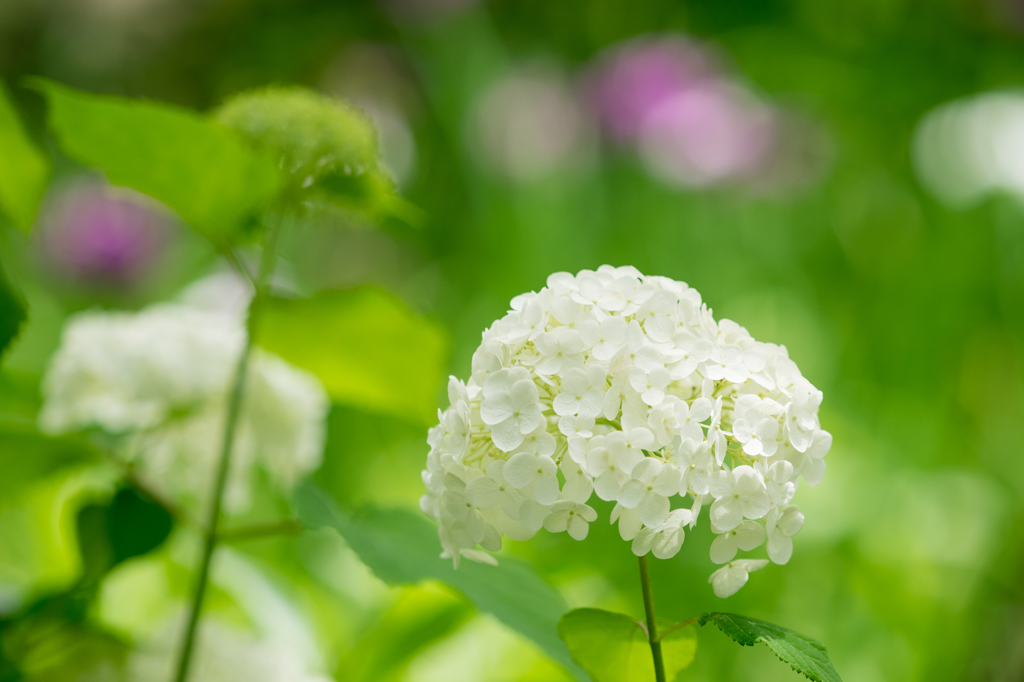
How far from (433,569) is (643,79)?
1734 mm

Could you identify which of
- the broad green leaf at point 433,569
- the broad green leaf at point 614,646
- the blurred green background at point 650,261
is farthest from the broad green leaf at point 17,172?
the broad green leaf at point 614,646

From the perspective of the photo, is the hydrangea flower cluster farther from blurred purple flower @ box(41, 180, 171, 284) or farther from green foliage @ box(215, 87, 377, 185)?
blurred purple flower @ box(41, 180, 171, 284)

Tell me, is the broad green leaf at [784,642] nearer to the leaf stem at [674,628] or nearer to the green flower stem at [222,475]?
the leaf stem at [674,628]

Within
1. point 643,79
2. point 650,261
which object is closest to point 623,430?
point 650,261

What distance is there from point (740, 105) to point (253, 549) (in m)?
1.52

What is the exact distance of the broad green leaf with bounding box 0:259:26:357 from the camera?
0.44 m

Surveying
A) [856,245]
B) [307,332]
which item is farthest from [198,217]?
[856,245]

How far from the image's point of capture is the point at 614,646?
1.17 feet

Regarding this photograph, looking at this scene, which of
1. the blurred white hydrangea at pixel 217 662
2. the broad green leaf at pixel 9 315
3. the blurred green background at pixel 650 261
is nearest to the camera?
the broad green leaf at pixel 9 315

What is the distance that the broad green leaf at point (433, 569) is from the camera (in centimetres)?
41

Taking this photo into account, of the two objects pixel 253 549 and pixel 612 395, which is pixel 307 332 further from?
pixel 253 549

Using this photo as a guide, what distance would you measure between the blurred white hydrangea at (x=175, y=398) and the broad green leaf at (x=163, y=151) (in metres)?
0.21

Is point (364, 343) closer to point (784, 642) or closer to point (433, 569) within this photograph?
point (433, 569)

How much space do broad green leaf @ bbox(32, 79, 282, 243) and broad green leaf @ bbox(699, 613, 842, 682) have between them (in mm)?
351
